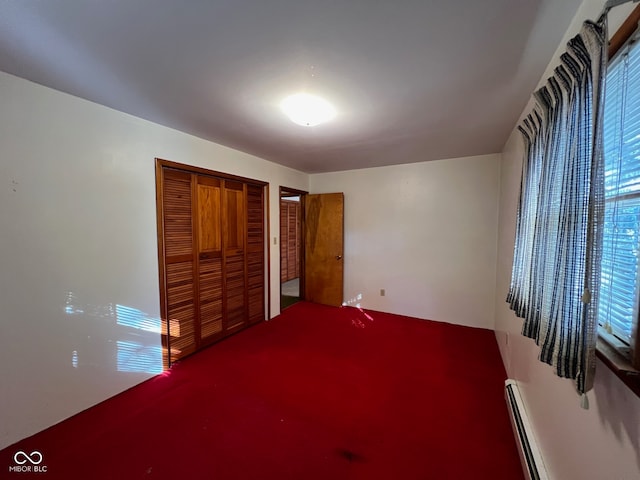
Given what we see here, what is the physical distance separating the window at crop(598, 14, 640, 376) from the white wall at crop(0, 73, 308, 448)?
2.79 m

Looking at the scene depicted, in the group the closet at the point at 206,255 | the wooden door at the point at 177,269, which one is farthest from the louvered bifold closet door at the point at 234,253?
the wooden door at the point at 177,269

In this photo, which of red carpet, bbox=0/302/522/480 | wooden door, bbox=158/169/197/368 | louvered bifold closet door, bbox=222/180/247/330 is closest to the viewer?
red carpet, bbox=0/302/522/480

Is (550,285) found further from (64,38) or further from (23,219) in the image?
(23,219)

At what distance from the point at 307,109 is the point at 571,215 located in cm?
163

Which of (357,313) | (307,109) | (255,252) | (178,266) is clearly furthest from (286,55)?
(357,313)

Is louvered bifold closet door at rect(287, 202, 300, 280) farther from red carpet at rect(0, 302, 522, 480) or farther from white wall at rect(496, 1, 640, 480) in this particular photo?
white wall at rect(496, 1, 640, 480)

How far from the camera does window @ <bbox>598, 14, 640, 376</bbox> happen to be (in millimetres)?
688

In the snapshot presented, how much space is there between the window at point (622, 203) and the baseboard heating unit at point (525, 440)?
887 mm

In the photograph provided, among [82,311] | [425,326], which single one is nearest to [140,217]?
[82,311]

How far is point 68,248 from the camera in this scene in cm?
171

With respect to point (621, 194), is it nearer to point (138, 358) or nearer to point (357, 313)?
point (138, 358)

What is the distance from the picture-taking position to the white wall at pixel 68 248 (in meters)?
1.50

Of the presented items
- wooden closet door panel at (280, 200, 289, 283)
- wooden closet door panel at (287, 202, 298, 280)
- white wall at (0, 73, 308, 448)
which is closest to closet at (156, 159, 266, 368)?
white wall at (0, 73, 308, 448)

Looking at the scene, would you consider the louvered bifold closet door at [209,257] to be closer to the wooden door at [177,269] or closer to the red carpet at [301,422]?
the wooden door at [177,269]
